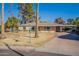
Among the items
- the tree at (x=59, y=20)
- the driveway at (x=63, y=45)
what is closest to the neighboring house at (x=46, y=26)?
the tree at (x=59, y=20)

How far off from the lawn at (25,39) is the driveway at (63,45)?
0.23 m

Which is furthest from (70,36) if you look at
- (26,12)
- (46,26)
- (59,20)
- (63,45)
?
(26,12)

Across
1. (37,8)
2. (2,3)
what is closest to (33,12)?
(37,8)

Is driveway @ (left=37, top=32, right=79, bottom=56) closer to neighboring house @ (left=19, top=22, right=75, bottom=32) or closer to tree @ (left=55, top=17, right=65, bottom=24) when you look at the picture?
neighboring house @ (left=19, top=22, right=75, bottom=32)

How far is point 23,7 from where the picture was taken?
12.4 meters

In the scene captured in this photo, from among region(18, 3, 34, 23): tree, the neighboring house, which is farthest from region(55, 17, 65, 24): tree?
region(18, 3, 34, 23): tree

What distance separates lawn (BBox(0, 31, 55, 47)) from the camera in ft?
40.9

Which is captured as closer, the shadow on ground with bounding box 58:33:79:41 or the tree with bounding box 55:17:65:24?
the tree with bounding box 55:17:65:24

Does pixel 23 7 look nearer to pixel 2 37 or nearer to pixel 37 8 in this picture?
pixel 37 8

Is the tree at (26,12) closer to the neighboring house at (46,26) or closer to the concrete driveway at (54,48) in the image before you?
the neighboring house at (46,26)

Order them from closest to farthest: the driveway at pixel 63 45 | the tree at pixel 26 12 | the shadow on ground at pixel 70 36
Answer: the driveway at pixel 63 45, the shadow on ground at pixel 70 36, the tree at pixel 26 12

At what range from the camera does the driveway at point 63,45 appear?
12141 mm

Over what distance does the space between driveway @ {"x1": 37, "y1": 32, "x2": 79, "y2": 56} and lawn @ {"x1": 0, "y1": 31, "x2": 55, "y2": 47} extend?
0.74ft

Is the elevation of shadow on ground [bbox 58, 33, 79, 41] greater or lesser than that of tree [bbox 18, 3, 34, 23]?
lesser
